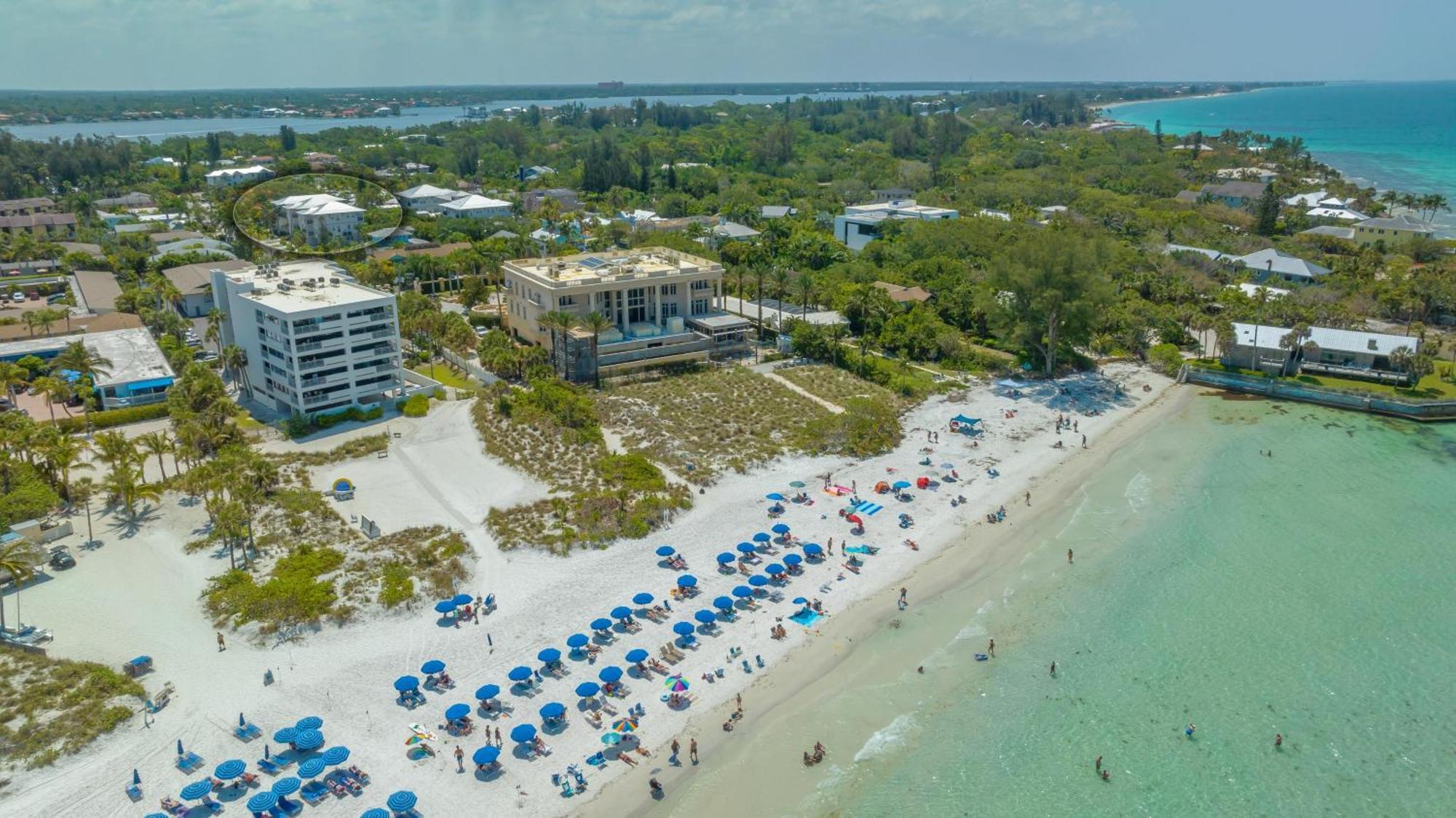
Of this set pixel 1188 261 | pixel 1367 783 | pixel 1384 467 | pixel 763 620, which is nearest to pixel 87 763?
pixel 763 620

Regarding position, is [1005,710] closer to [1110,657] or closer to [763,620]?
[1110,657]

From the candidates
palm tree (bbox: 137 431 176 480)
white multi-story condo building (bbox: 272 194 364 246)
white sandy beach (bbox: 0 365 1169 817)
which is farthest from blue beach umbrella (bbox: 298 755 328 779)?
white multi-story condo building (bbox: 272 194 364 246)

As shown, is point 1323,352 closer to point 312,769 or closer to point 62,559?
point 312,769

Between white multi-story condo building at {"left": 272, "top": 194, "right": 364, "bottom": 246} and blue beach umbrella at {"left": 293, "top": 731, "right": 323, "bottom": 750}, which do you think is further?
white multi-story condo building at {"left": 272, "top": 194, "right": 364, "bottom": 246}

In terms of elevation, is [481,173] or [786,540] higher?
[481,173]

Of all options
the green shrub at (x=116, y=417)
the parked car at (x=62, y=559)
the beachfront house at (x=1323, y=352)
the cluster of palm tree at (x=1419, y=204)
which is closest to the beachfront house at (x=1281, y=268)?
the beachfront house at (x=1323, y=352)

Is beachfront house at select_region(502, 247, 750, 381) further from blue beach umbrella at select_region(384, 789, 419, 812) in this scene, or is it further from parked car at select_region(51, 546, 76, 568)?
blue beach umbrella at select_region(384, 789, 419, 812)
